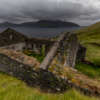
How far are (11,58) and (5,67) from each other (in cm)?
211

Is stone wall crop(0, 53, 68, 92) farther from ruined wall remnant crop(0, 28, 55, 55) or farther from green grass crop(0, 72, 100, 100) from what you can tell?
ruined wall remnant crop(0, 28, 55, 55)

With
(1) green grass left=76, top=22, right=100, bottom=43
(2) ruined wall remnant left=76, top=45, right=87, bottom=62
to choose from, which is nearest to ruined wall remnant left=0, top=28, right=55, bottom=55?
(2) ruined wall remnant left=76, top=45, right=87, bottom=62

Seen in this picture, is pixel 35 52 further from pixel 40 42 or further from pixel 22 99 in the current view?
pixel 22 99

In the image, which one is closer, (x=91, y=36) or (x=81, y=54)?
(x=81, y=54)

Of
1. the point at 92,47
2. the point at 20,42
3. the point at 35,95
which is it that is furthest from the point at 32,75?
the point at 92,47

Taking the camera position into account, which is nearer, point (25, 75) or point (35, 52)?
point (25, 75)

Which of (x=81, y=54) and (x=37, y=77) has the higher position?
(x=81, y=54)

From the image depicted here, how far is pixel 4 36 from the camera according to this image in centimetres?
1720

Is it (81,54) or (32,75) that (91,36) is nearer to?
(81,54)

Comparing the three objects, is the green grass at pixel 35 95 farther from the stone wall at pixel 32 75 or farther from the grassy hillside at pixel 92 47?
the grassy hillside at pixel 92 47

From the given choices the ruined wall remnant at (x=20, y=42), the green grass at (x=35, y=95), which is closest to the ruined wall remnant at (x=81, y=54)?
the ruined wall remnant at (x=20, y=42)

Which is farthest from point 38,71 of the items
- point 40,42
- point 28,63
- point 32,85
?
point 40,42

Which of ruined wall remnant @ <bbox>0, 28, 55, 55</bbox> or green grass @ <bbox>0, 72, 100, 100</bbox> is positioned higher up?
ruined wall remnant @ <bbox>0, 28, 55, 55</bbox>

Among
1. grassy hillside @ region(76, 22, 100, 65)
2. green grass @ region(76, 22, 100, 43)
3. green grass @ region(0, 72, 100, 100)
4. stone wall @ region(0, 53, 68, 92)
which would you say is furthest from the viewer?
green grass @ region(76, 22, 100, 43)
